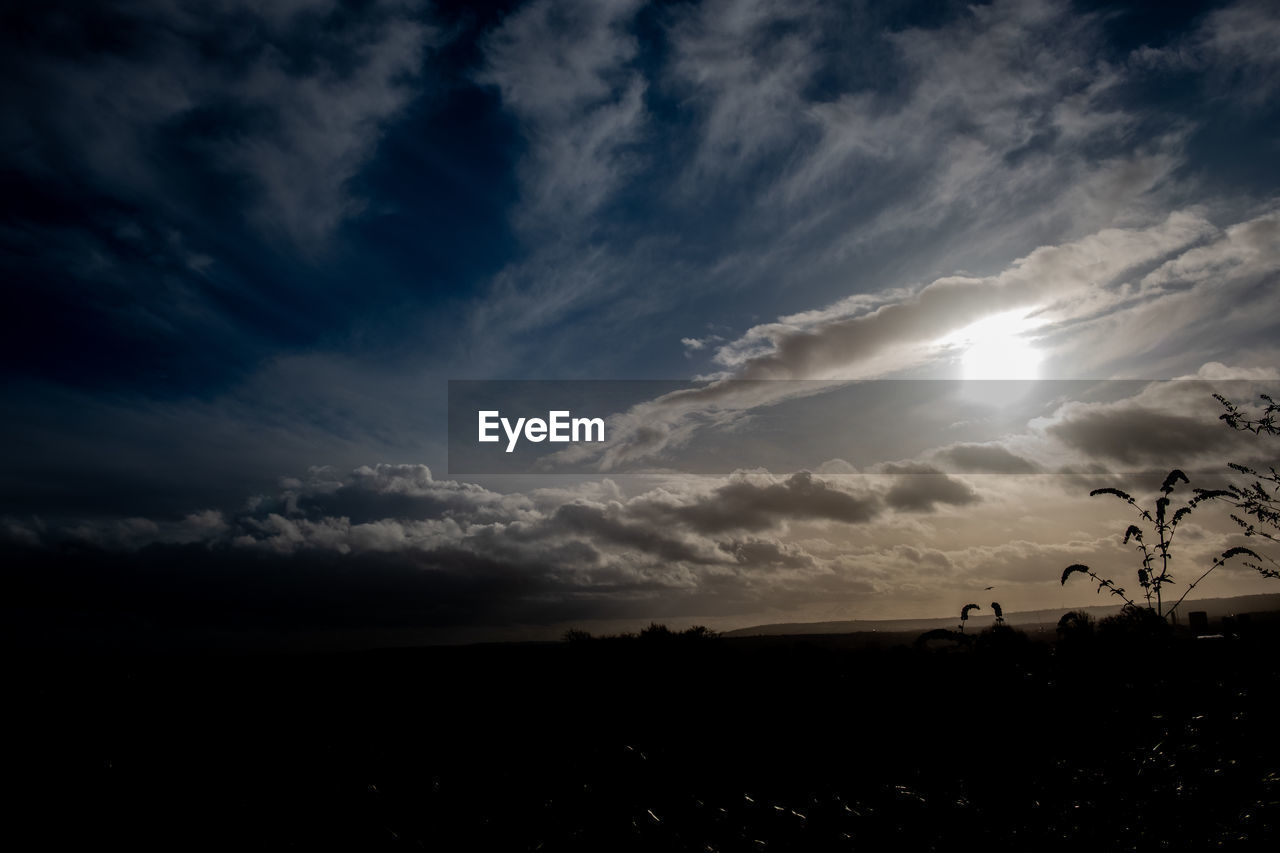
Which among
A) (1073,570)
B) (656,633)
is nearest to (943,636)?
(1073,570)

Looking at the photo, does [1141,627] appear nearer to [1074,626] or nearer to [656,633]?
[1074,626]

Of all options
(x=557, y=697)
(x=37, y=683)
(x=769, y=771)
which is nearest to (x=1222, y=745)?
(x=769, y=771)

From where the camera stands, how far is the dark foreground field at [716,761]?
6.92 metres

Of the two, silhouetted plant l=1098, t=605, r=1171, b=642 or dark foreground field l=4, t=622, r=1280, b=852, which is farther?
silhouetted plant l=1098, t=605, r=1171, b=642

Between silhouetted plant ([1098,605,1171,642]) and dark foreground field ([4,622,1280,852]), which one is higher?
silhouetted plant ([1098,605,1171,642])

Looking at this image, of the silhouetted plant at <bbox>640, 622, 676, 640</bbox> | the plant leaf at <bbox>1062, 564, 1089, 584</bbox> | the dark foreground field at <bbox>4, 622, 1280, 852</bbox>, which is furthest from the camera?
the silhouetted plant at <bbox>640, 622, 676, 640</bbox>

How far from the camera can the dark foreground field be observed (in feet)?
22.7

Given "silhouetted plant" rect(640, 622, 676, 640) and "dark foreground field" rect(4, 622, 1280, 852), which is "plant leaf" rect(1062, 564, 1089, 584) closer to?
"dark foreground field" rect(4, 622, 1280, 852)

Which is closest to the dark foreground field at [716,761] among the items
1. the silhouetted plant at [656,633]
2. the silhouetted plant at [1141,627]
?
the silhouetted plant at [1141,627]

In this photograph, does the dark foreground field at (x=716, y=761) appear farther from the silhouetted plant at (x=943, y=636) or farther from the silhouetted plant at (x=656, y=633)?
the silhouetted plant at (x=656, y=633)

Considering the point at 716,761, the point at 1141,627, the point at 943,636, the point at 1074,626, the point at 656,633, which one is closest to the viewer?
the point at 716,761

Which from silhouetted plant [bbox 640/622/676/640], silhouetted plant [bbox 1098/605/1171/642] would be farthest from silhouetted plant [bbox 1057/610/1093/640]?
silhouetted plant [bbox 640/622/676/640]

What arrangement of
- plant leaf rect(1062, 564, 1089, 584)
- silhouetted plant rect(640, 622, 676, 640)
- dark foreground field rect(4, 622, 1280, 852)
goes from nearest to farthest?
dark foreground field rect(4, 622, 1280, 852), plant leaf rect(1062, 564, 1089, 584), silhouetted plant rect(640, 622, 676, 640)

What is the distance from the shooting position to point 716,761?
32.6ft
